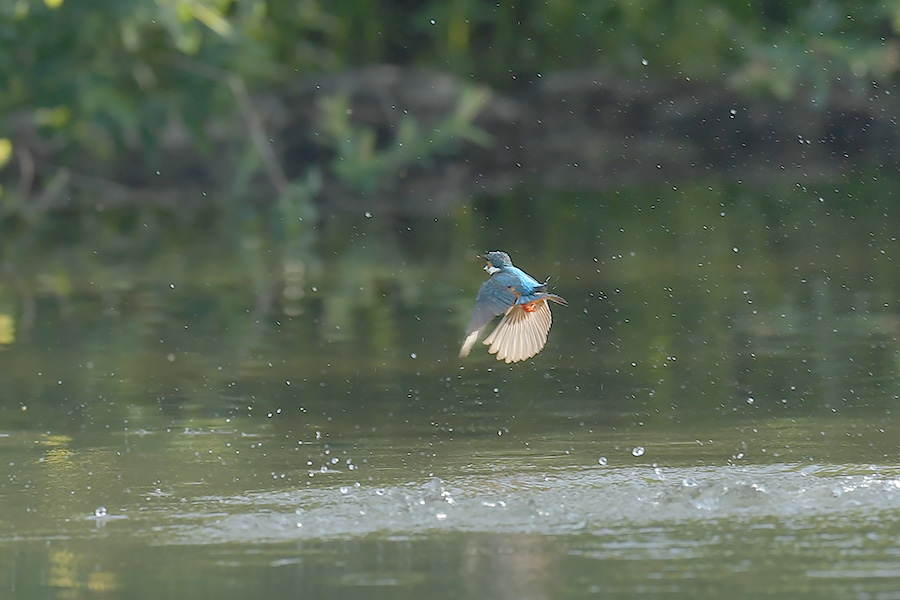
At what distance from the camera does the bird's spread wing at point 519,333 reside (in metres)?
6.05

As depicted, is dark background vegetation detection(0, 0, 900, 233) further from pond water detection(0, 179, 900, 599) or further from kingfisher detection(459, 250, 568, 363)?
kingfisher detection(459, 250, 568, 363)

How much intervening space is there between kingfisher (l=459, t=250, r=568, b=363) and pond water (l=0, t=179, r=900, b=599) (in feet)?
1.09

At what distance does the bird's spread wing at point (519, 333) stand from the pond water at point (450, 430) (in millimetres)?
306

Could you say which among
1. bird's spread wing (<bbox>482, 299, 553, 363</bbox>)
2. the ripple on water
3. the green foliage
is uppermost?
the green foliage

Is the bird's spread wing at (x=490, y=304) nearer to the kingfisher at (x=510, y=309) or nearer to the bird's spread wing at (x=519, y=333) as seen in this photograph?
the kingfisher at (x=510, y=309)

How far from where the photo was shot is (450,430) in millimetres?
6285

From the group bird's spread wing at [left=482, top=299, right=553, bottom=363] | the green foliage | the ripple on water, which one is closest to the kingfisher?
bird's spread wing at [left=482, top=299, right=553, bottom=363]

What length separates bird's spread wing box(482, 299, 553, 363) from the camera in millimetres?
6051

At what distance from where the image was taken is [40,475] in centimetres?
567

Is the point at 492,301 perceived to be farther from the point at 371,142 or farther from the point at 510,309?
the point at 371,142

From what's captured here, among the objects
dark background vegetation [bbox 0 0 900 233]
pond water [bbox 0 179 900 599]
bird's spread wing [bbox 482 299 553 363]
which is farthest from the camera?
dark background vegetation [bbox 0 0 900 233]

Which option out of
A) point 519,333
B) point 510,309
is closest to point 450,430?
point 519,333

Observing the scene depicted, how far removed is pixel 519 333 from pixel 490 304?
0.75 metres

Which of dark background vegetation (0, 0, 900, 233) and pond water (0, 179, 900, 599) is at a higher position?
dark background vegetation (0, 0, 900, 233)
